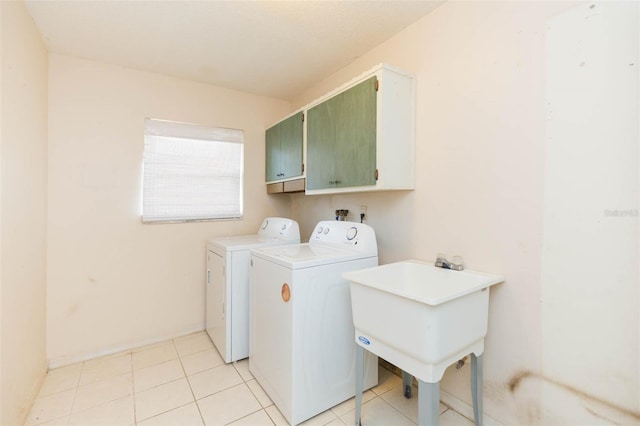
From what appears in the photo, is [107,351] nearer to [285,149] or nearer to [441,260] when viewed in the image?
[285,149]

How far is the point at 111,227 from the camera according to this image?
96.0 inches

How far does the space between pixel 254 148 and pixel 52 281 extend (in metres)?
2.05

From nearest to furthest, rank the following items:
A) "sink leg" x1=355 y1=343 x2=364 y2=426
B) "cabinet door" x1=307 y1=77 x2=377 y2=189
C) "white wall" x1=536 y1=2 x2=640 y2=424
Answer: "white wall" x1=536 y1=2 x2=640 y2=424, "sink leg" x1=355 y1=343 x2=364 y2=426, "cabinet door" x1=307 y1=77 x2=377 y2=189

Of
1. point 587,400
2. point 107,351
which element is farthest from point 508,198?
point 107,351

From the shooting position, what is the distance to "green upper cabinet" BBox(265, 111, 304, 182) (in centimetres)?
255

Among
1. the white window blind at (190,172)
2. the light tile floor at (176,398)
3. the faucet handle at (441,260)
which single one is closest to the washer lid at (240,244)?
the white window blind at (190,172)

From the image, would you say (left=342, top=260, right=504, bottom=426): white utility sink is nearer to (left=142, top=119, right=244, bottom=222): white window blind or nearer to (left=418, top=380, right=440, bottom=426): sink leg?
(left=418, top=380, right=440, bottom=426): sink leg

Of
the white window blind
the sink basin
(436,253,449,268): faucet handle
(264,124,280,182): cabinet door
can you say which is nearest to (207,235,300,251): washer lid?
the white window blind

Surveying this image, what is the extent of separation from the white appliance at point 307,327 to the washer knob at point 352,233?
3 cm

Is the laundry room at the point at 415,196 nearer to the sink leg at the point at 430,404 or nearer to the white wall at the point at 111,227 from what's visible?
the white wall at the point at 111,227

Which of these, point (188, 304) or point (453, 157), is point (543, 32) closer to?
point (453, 157)

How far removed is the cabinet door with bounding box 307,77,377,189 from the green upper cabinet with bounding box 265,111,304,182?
200mm

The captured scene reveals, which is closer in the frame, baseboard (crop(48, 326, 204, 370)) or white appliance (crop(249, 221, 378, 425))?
white appliance (crop(249, 221, 378, 425))

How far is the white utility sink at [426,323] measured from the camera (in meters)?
1.20
